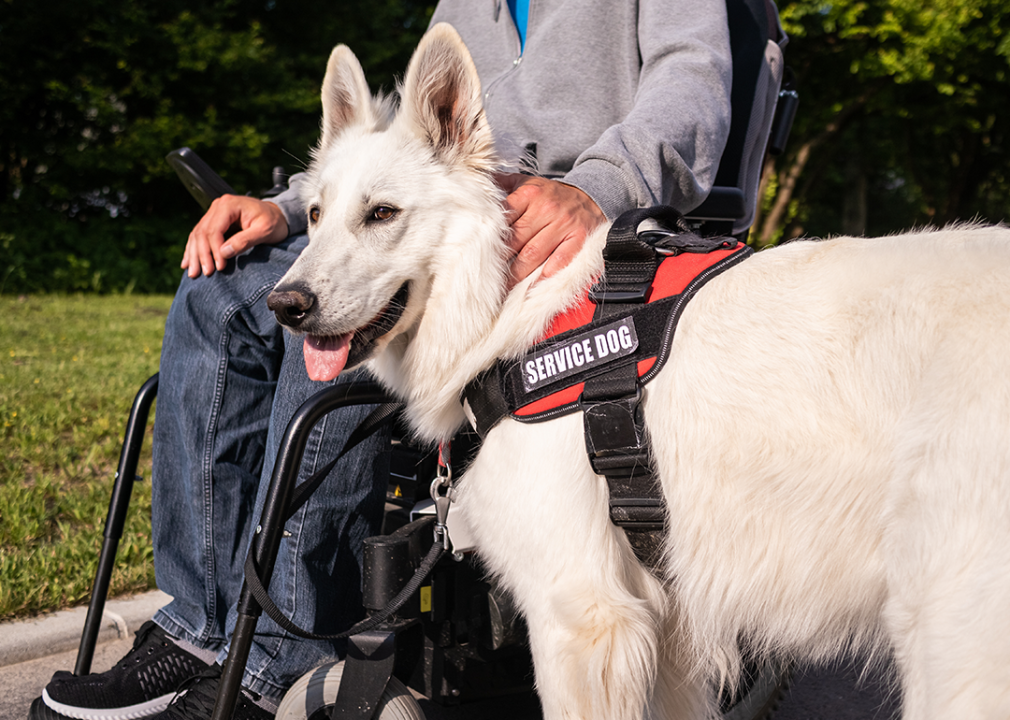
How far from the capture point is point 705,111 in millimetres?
2205

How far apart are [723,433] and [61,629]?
108 inches

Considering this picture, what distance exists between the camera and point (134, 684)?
216cm

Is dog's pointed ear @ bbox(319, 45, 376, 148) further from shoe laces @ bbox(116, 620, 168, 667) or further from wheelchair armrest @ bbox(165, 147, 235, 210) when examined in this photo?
shoe laces @ bbox(116, 620, 168, 667)

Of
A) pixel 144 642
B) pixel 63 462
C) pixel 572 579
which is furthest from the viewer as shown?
pixel 63 462

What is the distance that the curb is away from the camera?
112 inches

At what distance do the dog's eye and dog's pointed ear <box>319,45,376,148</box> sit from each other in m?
0.43

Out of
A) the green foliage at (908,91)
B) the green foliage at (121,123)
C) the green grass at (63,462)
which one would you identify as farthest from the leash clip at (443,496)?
the green foliage at (121,123)

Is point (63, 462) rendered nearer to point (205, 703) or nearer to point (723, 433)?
point (205, 703)

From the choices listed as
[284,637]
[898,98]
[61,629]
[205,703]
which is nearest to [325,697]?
[284,637]

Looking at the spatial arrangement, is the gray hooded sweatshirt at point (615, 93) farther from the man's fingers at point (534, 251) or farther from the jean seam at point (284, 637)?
the jean seam at point (284, 637)

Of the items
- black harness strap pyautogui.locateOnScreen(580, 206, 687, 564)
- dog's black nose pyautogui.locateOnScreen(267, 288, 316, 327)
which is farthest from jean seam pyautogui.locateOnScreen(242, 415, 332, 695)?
black harness strap pyautogui.locateOnScreen(580, 206, 687, 564)

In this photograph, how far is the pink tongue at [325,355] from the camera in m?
1.92

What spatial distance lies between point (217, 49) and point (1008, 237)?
16239 millimetres

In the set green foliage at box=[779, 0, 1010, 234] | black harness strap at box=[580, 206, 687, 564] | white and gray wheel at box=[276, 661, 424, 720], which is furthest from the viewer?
green foliage at box=[779, 0, 1010, 234]
